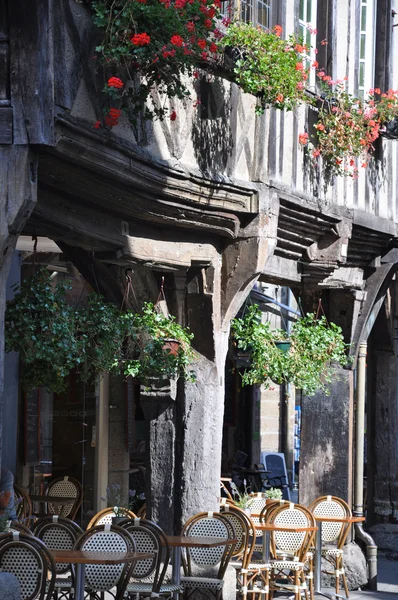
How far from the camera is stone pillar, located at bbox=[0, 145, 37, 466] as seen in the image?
6.05 metres

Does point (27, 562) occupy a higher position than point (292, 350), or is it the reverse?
point (292, 350)

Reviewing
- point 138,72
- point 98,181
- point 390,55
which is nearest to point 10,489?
point 98,181

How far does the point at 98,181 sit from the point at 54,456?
19.8ft

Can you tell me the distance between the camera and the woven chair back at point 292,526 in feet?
30.5

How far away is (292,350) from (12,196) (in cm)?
469

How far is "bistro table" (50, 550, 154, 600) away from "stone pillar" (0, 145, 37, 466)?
4.12 ft

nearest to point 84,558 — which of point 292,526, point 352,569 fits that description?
point 292,526

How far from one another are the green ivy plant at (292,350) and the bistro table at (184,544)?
201 cm

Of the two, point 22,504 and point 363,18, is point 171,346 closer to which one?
point 22,504

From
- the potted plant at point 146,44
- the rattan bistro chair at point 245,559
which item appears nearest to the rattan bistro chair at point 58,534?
the rattan bistro chair at point 245,559

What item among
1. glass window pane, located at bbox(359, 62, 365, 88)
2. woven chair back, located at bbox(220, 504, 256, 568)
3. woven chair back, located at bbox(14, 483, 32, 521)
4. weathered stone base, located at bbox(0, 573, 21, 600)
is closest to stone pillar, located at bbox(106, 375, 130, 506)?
woven chair back, located at bbox(14, 483, 32, 521)

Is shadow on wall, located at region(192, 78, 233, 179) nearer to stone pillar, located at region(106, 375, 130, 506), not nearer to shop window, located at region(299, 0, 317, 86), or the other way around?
shop window, located at region(299, 0, 317, 86)

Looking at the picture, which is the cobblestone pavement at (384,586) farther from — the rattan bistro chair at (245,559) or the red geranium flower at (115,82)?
the red geranium flower at (115,82)

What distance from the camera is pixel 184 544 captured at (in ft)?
25.8
